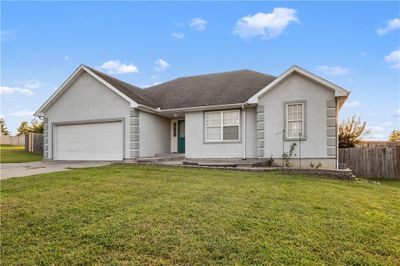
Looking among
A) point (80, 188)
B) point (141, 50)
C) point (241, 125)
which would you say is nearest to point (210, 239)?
point (80, 188)

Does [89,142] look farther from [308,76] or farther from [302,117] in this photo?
[308,76]

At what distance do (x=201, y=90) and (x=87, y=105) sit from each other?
7223 mm

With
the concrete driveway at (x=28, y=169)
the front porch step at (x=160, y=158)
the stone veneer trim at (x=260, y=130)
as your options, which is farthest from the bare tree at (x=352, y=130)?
the concrete driveway at (x=28, y=169)

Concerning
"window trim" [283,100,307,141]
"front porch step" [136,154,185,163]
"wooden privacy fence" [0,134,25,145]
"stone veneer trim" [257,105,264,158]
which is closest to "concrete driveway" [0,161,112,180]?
"front porch step" [136,154,185,163]

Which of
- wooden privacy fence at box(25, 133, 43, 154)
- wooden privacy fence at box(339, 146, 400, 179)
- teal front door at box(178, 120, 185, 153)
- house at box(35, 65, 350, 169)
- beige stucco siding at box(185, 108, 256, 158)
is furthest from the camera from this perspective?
wooden privacy fence at box(25, 133, 43, 154)

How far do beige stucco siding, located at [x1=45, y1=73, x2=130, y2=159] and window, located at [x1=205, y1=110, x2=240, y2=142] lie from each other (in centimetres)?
463

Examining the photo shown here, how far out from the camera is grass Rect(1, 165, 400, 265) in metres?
3.44

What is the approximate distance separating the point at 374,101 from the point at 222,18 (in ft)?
36.4

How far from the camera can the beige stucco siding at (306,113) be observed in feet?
40.9

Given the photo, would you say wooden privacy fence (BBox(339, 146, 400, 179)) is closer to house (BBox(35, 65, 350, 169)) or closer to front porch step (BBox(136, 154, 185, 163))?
house (BBox(35, 65, 350, 169))

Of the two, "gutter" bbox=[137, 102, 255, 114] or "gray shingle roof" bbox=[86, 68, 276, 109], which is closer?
"gutter" bbox=[137, 102, 255, 114]

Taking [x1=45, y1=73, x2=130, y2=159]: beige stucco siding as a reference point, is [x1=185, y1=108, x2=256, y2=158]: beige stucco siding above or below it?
below

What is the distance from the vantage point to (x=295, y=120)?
12.9m

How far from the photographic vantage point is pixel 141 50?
18.2 metres
